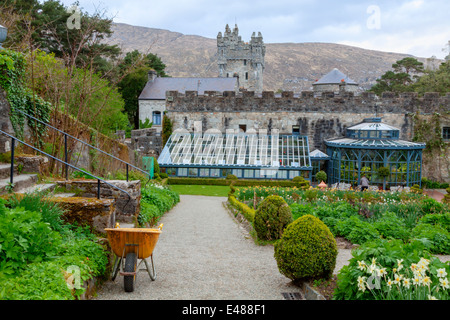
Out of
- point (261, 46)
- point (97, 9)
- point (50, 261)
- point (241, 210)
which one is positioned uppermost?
point (261, 46)

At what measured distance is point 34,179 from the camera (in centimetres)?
795

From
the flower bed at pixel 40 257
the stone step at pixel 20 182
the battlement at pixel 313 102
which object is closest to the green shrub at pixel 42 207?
the flower bed at pixel 40 257

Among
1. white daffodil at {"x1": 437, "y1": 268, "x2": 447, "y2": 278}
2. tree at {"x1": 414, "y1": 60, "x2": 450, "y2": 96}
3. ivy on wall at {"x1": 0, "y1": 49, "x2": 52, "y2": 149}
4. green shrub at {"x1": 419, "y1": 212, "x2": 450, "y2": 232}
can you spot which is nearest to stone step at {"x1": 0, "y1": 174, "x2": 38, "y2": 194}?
ivy on wall at {"x1": 0, "y1": 49, "x2": 52, "y2": 149}

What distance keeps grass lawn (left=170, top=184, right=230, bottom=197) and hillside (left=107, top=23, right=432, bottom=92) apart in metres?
100.0

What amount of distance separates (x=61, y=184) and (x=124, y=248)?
9.74 ft

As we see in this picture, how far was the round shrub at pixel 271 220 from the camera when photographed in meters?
9.66

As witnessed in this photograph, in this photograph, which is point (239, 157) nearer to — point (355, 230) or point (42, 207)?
point (355, 230)

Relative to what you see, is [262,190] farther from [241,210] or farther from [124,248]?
[124,248]

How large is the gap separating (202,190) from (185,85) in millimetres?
23911

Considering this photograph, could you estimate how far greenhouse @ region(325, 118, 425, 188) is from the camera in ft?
77.8

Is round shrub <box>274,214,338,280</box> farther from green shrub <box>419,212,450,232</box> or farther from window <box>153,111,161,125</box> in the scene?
window <box>153,111,161,125</box>

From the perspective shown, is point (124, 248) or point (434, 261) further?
point (124, 248)

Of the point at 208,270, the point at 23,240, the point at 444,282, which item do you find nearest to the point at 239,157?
the point at 208,270
